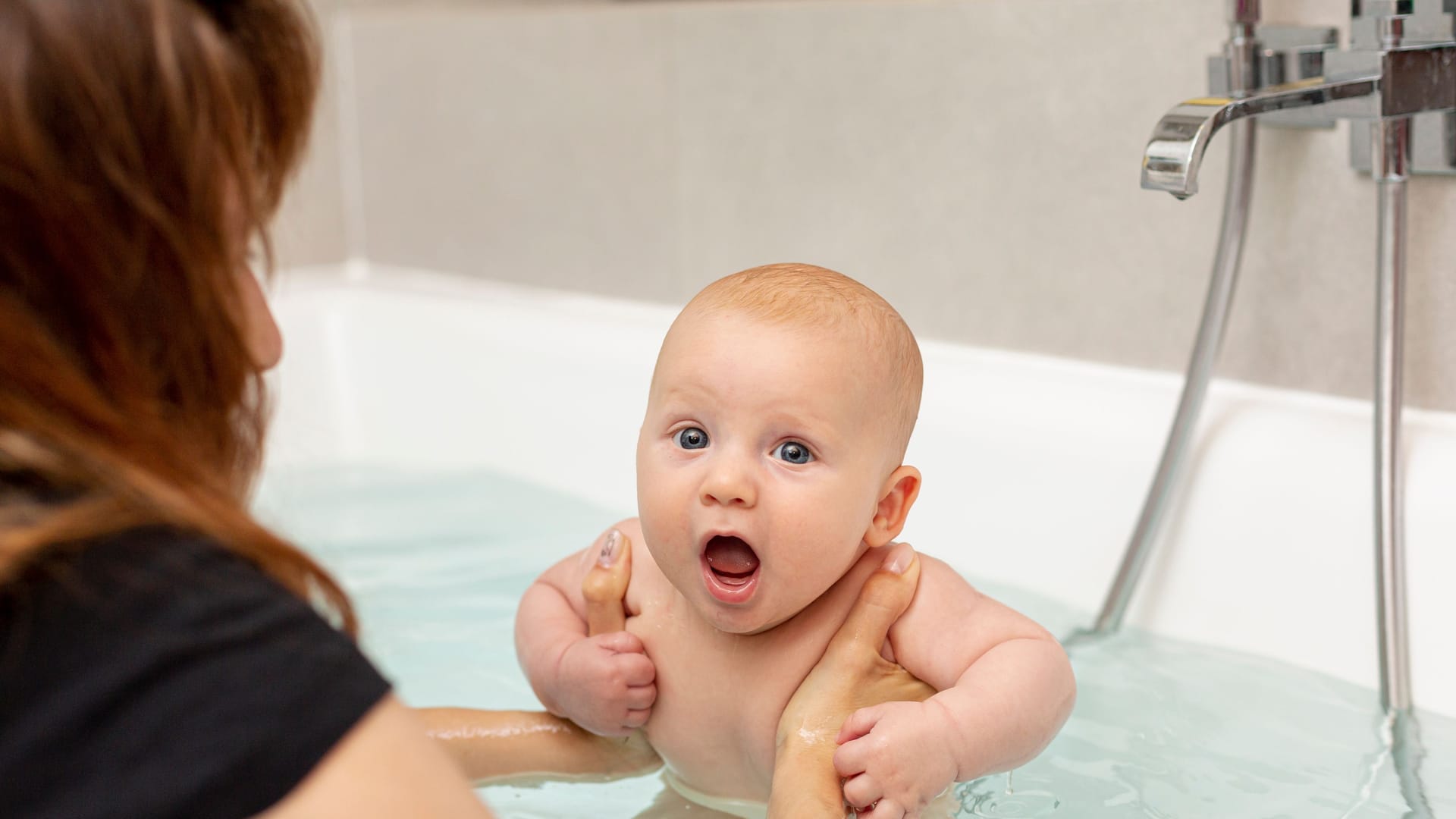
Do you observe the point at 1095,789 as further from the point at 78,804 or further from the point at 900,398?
the point at 78,804

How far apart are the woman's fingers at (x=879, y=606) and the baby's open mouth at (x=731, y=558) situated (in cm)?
9

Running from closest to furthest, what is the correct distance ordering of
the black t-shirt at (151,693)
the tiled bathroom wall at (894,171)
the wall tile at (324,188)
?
the black t-shirt at (151,693)
the tiled bathroom wall at (894,171)
the wall tile at (324,188)

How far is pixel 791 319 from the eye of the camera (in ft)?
2.94

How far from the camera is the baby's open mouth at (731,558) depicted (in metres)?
0.90

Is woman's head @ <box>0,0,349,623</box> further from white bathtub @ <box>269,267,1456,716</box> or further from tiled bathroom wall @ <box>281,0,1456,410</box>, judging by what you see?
white bathtub @ <box>269,267,1456,716</box>

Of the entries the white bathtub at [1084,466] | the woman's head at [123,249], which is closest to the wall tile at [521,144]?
the white bathtub at [1084,466]

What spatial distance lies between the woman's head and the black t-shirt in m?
0.02

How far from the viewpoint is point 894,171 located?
1.72 meters

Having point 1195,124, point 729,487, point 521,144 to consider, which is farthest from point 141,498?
point 521,144

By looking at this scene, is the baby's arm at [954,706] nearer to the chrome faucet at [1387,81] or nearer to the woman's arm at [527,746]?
the woman's arm at [527,746]

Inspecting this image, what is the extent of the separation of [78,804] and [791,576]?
1.54 feet

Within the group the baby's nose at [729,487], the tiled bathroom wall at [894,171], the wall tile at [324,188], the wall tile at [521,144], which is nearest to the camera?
the baby's nose at [729,487]

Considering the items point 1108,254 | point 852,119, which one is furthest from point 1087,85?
point 852,119

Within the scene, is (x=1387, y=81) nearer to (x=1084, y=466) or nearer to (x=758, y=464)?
(x=1084, y=466)
